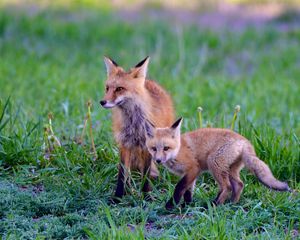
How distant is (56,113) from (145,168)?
253cm

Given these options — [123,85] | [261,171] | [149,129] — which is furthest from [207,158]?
[123,85]

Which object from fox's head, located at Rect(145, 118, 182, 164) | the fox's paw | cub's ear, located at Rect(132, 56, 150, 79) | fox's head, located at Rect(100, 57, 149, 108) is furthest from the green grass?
cub's ear, located at Rect(132, 56, 150, 79)

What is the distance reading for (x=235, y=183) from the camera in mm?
6695

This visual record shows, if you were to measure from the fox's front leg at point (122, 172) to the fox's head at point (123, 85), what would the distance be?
477 mm

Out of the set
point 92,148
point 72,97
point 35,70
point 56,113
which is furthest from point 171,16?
point 92,148

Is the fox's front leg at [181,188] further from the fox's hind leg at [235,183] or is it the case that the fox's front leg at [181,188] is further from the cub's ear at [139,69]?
the cub's ear at [139,69]

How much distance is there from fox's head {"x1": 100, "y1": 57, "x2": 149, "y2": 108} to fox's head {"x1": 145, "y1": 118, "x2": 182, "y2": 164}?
525 mm

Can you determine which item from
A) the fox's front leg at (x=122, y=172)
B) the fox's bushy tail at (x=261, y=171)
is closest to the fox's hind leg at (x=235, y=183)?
the fox's bushy tail at (x=261, y=171)

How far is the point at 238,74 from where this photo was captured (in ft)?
45.3

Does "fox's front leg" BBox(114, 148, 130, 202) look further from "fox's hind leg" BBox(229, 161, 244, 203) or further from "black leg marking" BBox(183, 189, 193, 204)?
"fox's hind leg" BBox(229, 161, 244, 203)

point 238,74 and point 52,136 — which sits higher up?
point 52,136

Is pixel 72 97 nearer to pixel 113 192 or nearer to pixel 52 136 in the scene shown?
pixel 52 136

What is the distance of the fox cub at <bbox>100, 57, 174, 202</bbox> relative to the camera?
705cm

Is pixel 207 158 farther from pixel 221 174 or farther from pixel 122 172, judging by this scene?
pixel 122 172
